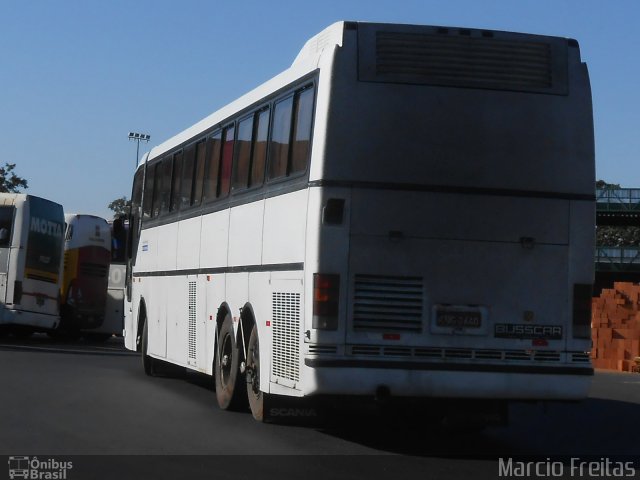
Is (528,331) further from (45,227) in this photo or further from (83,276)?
(83,276)

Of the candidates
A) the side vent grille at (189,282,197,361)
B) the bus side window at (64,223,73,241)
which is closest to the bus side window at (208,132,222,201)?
the side vent grille at (189,282,197,361)

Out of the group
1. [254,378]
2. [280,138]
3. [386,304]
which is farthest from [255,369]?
[386,304]

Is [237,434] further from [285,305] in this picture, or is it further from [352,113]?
[352,113]

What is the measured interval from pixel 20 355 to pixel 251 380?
47.3ft

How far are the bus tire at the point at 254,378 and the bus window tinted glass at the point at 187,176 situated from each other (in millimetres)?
4463

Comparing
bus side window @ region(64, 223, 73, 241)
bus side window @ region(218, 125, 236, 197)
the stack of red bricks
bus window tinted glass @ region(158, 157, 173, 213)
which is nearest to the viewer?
bus side window @ region(218, 125, 236, 197)

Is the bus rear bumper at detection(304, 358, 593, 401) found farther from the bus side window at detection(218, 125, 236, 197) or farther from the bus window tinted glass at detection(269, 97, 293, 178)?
the bus side window at detection(218, 125, 236, 197)

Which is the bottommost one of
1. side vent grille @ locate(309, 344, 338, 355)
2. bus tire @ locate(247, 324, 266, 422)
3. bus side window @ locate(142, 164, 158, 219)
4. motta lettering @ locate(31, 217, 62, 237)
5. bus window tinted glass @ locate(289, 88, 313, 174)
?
Answer: bus tire @ locate(247, 324, 266, 422)

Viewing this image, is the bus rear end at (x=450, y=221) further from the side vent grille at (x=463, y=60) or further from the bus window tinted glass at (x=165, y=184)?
the bus window tinted glass at (x=165, y=184)

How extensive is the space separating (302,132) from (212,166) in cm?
454

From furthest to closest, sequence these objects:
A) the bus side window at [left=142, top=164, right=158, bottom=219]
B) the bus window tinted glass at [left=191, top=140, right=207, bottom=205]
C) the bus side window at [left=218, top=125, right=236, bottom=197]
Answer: the bus side window at [left=142, top=164, right=158, bottom=219]
the bus window tinted glass at [left=191, top=140, right=207, bottom=205]
the bus side window at [left=218, top=125, right=236, bottom=197]

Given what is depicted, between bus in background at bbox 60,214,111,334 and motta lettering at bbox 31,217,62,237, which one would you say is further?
bus in background at bbox 60,214,111,334

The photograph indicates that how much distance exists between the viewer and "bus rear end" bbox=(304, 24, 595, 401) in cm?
1254

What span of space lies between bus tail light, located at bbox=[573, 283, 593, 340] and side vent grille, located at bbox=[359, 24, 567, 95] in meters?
1.81
